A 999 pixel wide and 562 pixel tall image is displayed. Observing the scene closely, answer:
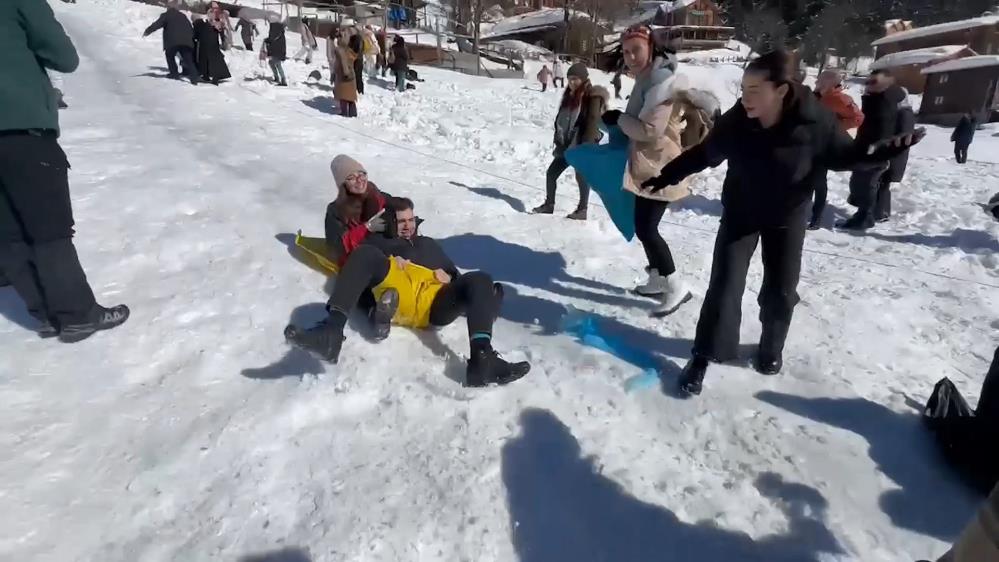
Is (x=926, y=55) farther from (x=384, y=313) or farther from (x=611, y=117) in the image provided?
(x=384, y=313)

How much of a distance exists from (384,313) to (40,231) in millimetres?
1768

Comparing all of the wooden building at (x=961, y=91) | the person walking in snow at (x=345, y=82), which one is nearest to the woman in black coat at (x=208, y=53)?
the person walking in snow at (x=345, y=82)

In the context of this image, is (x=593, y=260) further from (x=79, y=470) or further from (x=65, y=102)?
(x=65, y=102)

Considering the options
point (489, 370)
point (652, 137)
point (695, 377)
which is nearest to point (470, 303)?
point (489, 370)

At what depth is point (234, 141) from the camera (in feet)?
26.7

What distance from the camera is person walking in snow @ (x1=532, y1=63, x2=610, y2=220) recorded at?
20.2 feet

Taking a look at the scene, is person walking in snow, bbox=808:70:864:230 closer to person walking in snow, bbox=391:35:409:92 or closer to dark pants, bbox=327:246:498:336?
dark pants, bbox=327:246:498:336

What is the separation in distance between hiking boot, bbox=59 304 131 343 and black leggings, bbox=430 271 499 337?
1.82 m

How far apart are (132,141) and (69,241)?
17.3 ft

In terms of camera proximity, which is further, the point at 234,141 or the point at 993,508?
the point at 234,141

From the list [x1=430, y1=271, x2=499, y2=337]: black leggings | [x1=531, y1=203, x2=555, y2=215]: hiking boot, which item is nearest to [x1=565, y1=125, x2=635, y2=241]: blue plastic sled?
[x1=430, y1=271, x2=499, y2=337]: black leggings

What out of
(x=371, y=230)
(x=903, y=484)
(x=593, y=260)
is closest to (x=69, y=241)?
(x=371, y=230)

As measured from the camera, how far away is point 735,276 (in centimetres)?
297

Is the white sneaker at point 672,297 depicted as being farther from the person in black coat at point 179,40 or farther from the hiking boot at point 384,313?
the person in black coat at point 179,40
